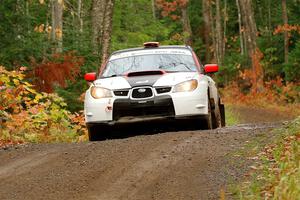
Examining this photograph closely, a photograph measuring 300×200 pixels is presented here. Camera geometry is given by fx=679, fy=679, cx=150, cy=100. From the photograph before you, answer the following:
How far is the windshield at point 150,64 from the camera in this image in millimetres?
12133

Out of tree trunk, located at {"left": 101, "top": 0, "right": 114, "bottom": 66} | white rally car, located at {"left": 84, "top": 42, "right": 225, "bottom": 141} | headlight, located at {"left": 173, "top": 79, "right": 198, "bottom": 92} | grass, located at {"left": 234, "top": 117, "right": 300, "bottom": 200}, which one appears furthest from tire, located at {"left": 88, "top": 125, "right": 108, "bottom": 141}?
tree trunk, located at {"left": 101, "top": 0, "right": 114, "bottom": 66}

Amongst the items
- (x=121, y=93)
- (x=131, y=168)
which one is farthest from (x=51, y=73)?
(x=131, y=168)

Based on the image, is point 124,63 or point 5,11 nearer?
point 124,63

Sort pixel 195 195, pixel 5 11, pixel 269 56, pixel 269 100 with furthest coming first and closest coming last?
1. pixel 269 56
2. pixel 269 100
3. pixel 5 11
4. pixel 195 195

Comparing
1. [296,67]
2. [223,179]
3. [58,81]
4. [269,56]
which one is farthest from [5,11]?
[269,56]

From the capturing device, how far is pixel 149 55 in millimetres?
12617

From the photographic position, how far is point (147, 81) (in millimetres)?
11109

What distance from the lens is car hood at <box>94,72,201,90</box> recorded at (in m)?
11.1

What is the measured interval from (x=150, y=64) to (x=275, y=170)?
597cm

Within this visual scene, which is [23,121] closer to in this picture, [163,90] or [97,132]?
[97,132]

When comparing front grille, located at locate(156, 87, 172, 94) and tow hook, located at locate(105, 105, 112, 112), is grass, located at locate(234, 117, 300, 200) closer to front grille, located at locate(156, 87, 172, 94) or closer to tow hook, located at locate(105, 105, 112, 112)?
front grille, located at locate(156, 87, 172, 94)

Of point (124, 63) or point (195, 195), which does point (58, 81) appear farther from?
point (195, 195)

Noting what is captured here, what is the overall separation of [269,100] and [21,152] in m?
21.5

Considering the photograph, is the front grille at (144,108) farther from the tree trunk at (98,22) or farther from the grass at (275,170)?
the tree trunk at (98,22)
